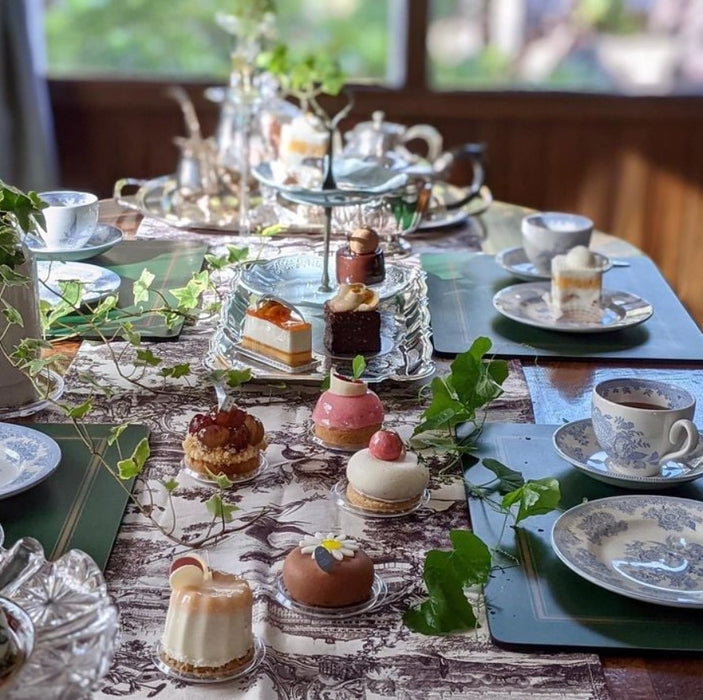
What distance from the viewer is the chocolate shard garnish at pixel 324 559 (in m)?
0.93

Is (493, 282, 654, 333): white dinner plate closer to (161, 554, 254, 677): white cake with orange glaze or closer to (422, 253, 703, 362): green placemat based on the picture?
(422, 253, 703, 362): green placemat

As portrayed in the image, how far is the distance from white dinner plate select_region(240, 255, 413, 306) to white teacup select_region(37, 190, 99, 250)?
267 millimetres

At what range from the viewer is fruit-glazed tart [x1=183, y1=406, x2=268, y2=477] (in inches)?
45.6

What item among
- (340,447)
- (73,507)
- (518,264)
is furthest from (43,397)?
(518,264)

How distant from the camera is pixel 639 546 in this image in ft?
3.37

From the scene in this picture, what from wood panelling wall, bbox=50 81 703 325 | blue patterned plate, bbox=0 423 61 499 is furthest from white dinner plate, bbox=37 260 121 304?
wood panelling wall, bbox=50 81 703 325

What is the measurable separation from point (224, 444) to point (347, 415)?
15cm

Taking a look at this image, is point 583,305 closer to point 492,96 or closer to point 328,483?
point 328,483

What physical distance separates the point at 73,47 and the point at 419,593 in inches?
122

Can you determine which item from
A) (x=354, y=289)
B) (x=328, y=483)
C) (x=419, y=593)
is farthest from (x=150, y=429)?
(x=419, y=593)

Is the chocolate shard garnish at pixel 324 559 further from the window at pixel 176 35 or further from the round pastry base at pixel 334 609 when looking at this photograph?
the window at pixel 176 35

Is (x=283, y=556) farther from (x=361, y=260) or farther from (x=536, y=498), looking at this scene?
(x=361, y=260)

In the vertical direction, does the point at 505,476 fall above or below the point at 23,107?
above

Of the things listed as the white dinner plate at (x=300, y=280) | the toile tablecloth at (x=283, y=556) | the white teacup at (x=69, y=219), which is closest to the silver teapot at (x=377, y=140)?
the white dinner plate at (x=300, y=280)
